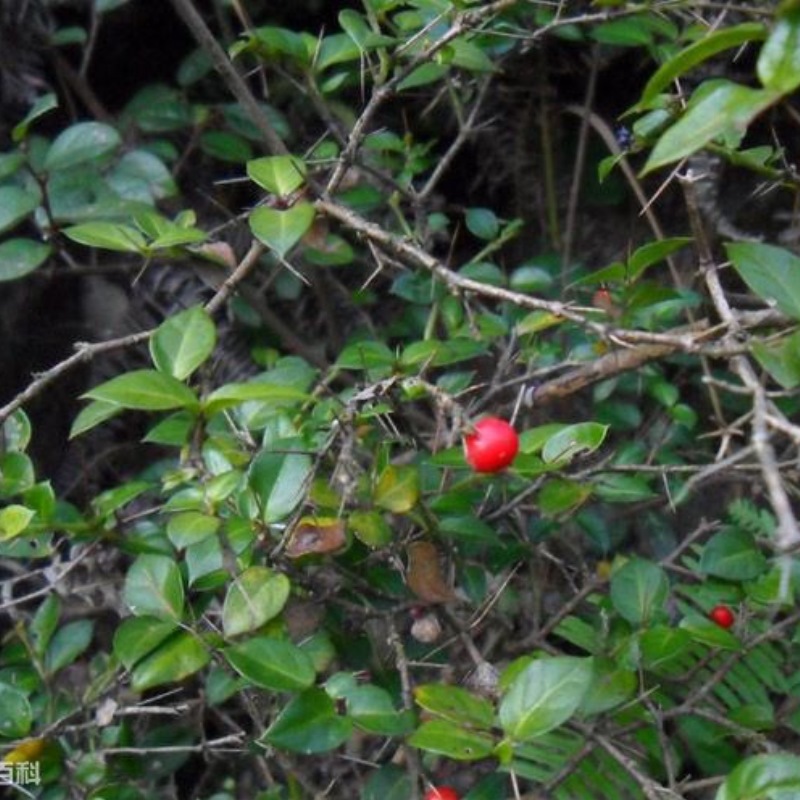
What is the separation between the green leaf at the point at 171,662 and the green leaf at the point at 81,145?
28.0 inches

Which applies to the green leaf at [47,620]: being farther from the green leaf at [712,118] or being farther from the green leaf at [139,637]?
the green leaf at [712,118]

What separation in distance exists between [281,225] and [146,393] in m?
0.28

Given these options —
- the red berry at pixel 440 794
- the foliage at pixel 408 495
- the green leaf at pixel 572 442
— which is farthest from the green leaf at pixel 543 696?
the green leaf at pixel 572 442

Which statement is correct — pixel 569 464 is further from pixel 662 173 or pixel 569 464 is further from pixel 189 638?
pixel 662 173

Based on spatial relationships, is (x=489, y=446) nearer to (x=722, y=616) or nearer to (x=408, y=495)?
(x=408, y=495)

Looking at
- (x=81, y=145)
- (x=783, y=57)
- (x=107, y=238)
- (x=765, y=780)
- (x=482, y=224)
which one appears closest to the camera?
(x=783, y=57)

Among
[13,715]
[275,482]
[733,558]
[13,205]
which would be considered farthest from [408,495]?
[13,205]

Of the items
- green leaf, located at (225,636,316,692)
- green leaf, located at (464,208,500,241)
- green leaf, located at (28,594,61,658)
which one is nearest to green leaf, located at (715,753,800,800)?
green leaf, located at (225,636,316,692)

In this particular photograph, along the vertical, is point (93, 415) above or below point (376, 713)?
above

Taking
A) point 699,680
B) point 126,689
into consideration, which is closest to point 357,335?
point 126,689

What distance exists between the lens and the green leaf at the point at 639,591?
138cm

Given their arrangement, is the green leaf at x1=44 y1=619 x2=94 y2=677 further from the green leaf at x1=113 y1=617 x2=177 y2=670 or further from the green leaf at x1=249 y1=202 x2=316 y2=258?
the green leaf at x1=249 y1=202 x2=316 y2=258

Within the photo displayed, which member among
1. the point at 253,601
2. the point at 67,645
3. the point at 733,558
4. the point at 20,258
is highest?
the point at 20,258

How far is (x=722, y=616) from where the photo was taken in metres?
1.48
